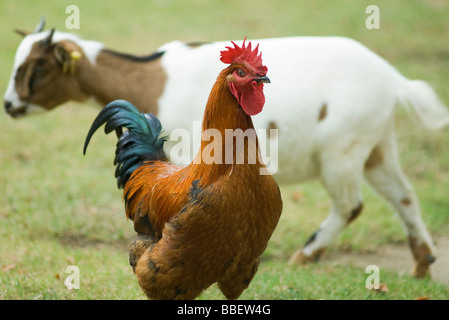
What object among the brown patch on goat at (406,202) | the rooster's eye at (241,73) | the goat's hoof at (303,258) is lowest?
the goat's hoof at (303,258)

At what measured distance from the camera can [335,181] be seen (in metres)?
4.85

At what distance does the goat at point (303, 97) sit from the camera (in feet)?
15.6

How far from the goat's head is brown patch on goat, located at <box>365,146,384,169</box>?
2.73 m

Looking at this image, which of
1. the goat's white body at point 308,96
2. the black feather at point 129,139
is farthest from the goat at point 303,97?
the black feather at point 129,139

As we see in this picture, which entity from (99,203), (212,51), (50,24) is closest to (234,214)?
(212,51)

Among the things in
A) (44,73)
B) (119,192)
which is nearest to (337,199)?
(119,192)

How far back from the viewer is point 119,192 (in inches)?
253

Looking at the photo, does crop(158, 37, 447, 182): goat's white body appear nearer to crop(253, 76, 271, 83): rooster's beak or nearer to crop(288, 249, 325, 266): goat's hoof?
crop(288, 249, 325, 266): goat's hoof

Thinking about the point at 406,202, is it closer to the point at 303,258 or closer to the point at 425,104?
the point at 425,104

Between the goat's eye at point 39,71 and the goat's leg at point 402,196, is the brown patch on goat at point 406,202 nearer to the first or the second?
the goat's leg at point 402,196

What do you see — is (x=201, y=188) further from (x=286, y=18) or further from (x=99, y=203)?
(x=286, y=18)

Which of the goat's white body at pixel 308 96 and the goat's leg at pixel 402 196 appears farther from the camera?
the goat's leg at pixel 402 196

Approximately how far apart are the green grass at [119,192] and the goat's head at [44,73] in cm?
68
